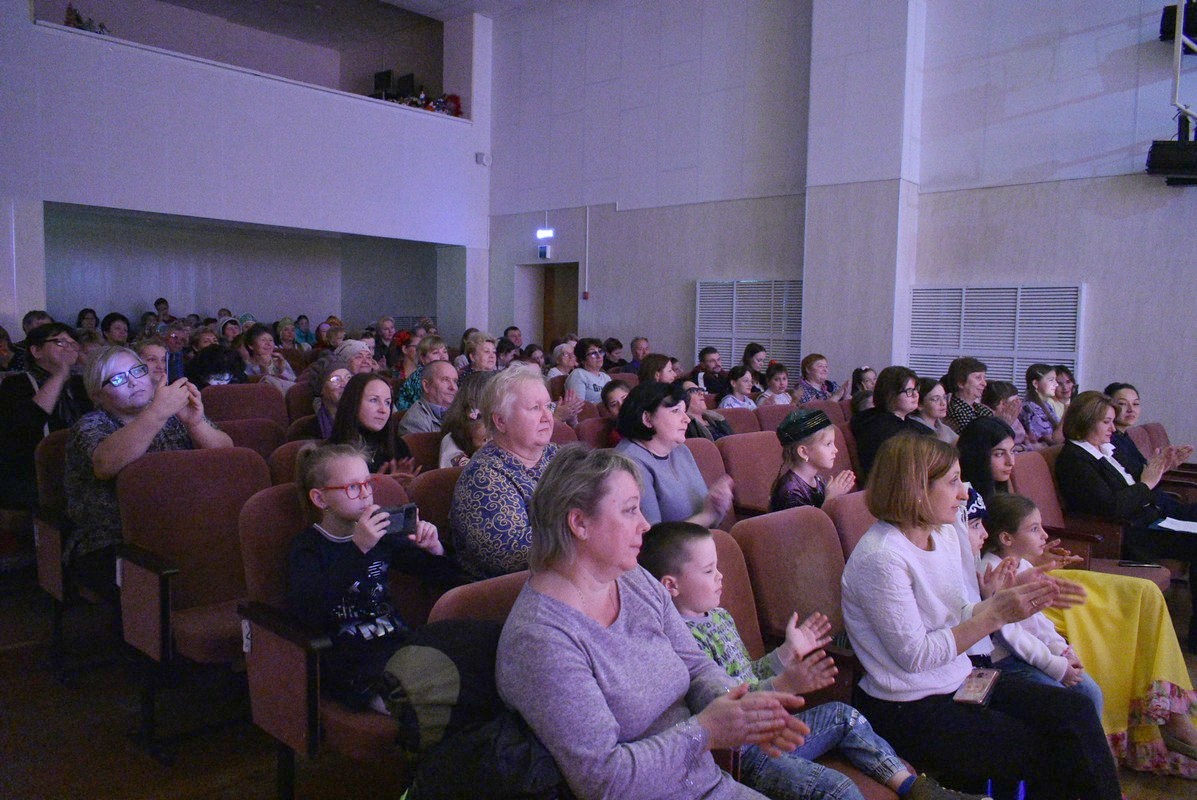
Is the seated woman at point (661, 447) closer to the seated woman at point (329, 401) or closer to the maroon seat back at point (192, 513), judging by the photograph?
the maroon seat back at point (192, 513)

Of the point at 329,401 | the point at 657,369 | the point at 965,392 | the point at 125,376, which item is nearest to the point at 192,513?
the point at 125,376

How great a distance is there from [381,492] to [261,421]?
1.85m

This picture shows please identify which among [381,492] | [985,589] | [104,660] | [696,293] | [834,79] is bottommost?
[104,660]

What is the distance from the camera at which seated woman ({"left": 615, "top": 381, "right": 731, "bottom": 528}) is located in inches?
112

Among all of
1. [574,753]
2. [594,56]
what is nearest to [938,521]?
[574,753]

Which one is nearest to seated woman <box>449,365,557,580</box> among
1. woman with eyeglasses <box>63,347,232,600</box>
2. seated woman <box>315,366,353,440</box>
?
woman with eyeglasses <box>63,347,232,600</box>

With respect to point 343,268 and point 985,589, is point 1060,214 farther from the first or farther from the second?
point 343,268

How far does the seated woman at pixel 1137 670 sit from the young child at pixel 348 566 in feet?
6.86

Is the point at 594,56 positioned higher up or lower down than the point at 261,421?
higher up

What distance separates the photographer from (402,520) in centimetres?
208

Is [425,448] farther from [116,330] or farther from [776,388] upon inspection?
[116,330]

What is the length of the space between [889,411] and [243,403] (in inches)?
141

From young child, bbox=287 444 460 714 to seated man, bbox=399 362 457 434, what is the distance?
1.64 metres

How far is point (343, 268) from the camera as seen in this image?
45.8 ft
